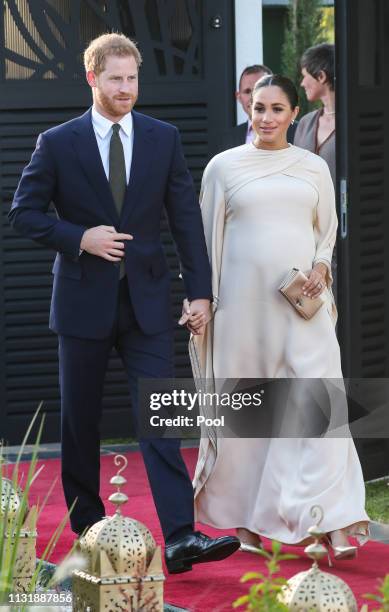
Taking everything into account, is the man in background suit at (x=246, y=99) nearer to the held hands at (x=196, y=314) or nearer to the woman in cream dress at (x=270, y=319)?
the woman in cream dress at (x=270, y=319)

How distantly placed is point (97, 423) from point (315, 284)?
101 cm

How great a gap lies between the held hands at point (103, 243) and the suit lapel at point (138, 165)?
99 mm

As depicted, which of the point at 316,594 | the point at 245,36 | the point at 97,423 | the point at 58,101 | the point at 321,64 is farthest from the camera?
the point at 245,36

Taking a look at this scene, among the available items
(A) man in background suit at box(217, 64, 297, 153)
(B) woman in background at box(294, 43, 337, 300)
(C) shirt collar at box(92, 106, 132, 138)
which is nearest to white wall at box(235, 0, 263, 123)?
(A) man in background suit at box(217, 64, 297, 153)

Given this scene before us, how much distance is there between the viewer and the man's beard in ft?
17.9

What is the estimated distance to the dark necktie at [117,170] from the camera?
5.52 metres

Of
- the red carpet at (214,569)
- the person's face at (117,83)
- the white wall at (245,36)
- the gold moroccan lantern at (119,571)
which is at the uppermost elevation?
the white wall at (245,36)

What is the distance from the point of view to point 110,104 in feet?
17.9

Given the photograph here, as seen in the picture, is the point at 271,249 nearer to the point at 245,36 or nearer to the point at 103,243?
the point at 103,243

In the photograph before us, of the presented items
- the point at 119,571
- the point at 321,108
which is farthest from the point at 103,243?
the point at 321,108

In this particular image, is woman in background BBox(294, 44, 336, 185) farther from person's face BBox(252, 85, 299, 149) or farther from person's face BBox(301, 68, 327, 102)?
person's face BBox(252, 85, 299, 149)

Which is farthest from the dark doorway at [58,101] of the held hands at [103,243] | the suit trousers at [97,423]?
the held hands at [103,243]

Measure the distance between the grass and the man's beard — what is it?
2.18 metres

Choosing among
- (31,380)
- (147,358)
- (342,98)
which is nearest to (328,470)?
(147,358)
